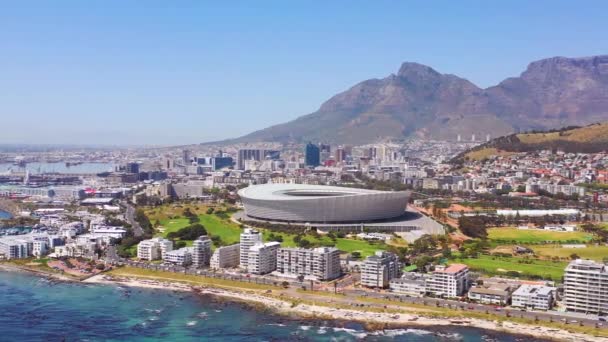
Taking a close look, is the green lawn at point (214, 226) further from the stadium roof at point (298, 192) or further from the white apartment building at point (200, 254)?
the white apartment building at point (200, 254)

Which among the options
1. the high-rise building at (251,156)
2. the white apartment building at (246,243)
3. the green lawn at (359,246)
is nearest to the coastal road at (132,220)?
the white apartment building at (246,243)

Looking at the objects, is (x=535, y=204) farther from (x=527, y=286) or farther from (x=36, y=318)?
(x=36, y=318)

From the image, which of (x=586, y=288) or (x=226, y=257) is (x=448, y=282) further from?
(x=226, y=257)

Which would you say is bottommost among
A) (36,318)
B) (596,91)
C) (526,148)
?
(36,318)

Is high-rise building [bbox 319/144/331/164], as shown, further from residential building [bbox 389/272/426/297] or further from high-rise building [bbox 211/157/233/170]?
residential building [bbox 389/272/426/297]

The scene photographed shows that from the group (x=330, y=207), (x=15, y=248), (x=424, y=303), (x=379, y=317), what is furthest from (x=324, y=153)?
(x=379, y=317)

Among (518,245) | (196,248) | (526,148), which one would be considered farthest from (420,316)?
(526,148)
